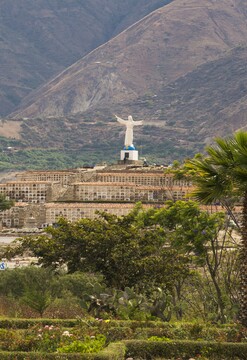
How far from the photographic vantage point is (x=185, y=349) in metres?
22.4

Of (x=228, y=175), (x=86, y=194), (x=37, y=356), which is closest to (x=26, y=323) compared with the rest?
(x=37, y=356)

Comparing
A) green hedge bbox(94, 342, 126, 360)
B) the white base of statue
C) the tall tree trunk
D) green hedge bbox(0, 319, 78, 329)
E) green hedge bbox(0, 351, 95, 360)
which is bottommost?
green hedge bbox(0, 351, 95, 360)

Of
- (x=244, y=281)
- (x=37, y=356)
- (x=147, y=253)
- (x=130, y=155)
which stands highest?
(x=130, y=155)

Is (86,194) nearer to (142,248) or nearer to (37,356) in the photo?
(142,248)

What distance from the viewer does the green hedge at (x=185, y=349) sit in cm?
2214

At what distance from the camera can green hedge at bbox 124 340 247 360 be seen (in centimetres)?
2214

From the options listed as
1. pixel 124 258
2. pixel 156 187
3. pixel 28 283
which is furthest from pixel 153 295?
pixel 156 187

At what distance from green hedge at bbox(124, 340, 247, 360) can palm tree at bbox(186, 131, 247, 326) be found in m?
2.75

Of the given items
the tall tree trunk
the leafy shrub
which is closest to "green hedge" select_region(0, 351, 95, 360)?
the leafy shrub

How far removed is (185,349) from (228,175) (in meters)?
5.71

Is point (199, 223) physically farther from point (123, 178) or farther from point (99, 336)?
point (123, 178)

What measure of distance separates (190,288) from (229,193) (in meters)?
11.2

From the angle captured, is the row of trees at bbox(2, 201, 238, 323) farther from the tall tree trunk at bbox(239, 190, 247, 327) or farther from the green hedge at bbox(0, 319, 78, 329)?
the green hedge at bbox(0, 319, 78, 329)

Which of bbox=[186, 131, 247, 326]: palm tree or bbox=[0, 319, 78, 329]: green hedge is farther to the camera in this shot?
bbox=[186, 131, 247, 326]: palm tree
